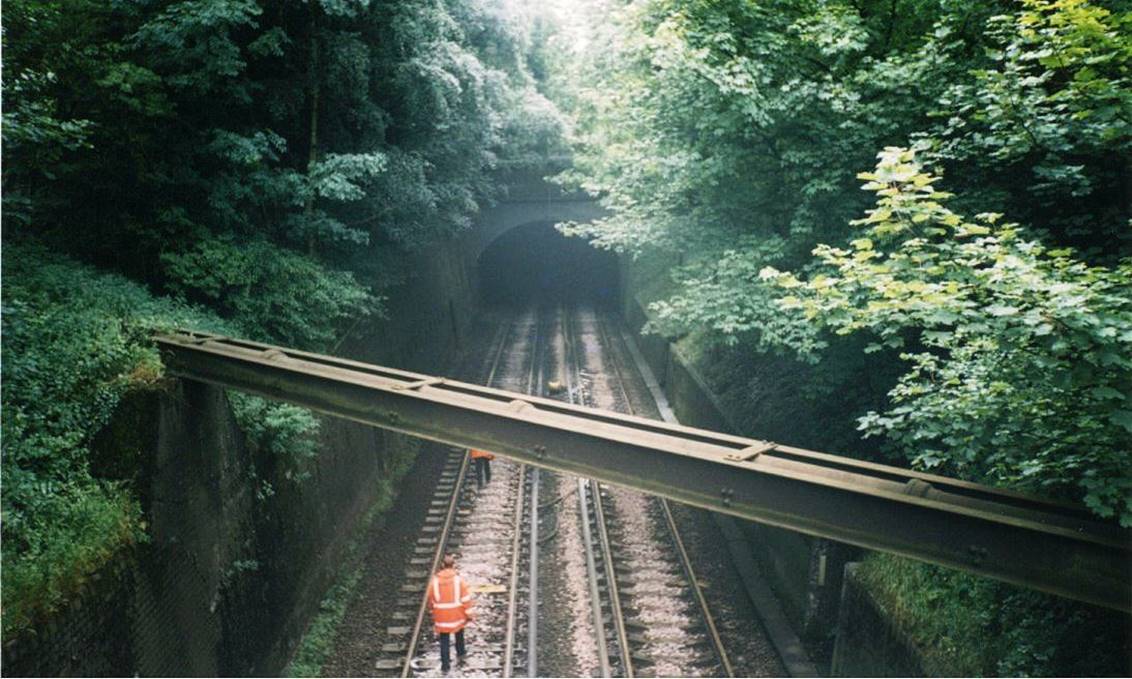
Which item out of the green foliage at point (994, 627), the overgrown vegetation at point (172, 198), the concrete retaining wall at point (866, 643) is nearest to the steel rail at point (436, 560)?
the overgrown vegetation at point (172, 198)

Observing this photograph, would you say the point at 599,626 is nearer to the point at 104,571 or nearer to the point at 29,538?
the point at 104,571

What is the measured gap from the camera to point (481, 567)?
1300cm

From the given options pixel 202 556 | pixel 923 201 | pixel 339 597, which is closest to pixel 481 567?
pixel 339 597

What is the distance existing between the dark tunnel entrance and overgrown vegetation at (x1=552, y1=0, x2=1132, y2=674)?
85.0 ft

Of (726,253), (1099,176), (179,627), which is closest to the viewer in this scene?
(1099,176)

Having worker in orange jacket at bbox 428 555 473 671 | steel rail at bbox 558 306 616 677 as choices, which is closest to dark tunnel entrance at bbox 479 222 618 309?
steel rail at bbox 558 306 616 677

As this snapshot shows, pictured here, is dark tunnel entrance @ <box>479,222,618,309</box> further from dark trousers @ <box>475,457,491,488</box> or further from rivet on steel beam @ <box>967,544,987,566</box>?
rivet on steel beam @ <box>967,544,987,566</box>

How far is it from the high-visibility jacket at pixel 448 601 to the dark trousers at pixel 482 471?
5932 mm

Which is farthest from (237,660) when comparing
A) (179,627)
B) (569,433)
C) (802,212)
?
(802,212)

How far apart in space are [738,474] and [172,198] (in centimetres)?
1039

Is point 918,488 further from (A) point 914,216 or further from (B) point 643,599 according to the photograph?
(B) point 643,599

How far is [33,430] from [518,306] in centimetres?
3149

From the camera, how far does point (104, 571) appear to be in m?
6.99

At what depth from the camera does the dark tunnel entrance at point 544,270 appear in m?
41.2
